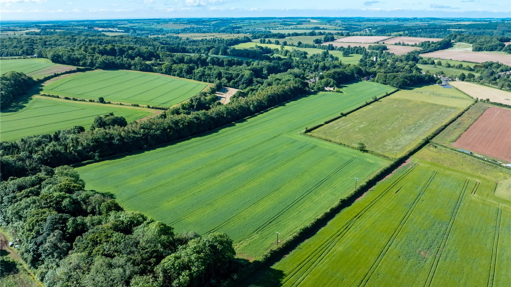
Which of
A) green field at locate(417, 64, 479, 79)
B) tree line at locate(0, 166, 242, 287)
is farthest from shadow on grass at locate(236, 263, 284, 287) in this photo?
green field at locate(417, 64, 479, 79)

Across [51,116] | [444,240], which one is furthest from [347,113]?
[51,116]

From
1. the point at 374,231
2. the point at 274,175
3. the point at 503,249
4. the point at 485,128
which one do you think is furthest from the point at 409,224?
the point at 485,128

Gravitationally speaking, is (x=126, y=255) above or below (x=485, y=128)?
above

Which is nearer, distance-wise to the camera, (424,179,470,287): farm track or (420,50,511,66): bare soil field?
(424,179,470,287): farm track

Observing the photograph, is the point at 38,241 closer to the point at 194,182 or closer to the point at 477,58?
the point at 194,182

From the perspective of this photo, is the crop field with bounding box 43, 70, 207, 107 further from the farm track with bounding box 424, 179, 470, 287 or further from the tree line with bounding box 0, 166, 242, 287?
the farm track with bounding box 424, 179, 470, 287

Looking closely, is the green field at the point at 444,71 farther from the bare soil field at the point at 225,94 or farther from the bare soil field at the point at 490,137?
the bare soil field at the point at 225,94
